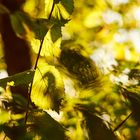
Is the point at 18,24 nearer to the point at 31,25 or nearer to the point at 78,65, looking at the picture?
the point at 31,25

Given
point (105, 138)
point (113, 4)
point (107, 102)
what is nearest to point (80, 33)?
point (113, 4)

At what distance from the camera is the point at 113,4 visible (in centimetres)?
204

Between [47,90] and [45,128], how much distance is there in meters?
0.08

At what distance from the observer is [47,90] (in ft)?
1.74

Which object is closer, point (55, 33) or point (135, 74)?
point (55, 33)

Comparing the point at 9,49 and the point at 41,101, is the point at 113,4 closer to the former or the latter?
the point at 9,49

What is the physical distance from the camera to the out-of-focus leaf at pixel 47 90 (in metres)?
0.52

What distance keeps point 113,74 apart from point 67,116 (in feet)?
0.58

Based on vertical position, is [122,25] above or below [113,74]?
below

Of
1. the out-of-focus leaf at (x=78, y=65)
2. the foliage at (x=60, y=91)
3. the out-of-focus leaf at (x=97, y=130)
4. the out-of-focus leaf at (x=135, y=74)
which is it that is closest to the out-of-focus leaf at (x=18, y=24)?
the foliage at (x=60, y=91)

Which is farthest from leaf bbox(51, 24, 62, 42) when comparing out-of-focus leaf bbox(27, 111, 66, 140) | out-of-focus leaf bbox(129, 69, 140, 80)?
out-of-focus leaf bbox(129, 69, 140, 80)

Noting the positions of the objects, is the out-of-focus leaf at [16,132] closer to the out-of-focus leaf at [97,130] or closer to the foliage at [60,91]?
the foliage at [60,91]

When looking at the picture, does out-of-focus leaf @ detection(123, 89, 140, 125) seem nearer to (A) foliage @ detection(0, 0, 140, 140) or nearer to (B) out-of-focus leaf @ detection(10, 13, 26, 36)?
(A) foliage @ detection(0, 0, 140, 140)

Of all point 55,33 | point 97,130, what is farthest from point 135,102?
point 55,33
